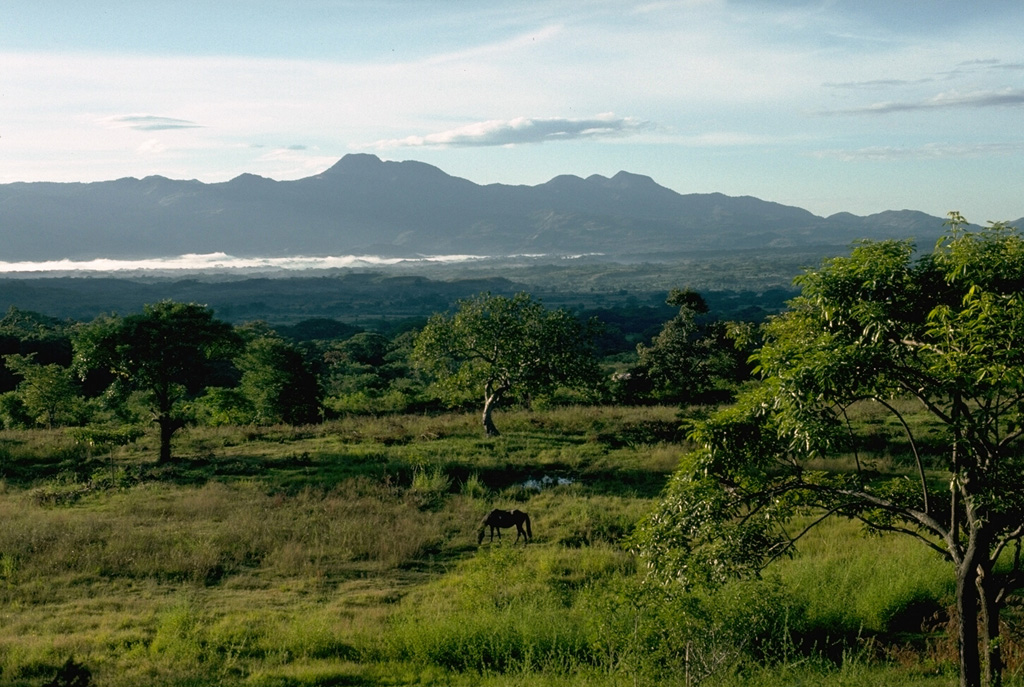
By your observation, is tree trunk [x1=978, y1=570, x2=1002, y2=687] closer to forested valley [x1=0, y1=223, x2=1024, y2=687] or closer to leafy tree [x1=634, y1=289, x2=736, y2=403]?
forested valley [x1=0, y1=223, x2=1024, y2=687]

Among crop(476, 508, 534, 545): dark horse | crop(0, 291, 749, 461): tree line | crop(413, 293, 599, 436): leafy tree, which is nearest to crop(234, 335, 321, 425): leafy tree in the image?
crop(0, 291, 749, 461): tree line

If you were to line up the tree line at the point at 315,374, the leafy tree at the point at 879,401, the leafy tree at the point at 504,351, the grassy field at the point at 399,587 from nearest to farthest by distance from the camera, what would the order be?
the leafy tree at the point at 879,401
the grassy field at the point at 399,587
the tree line at the point at 315,374
the leafy tree at the point at 504,351

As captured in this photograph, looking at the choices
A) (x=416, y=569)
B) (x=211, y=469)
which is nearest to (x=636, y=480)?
(x=416, y=569)

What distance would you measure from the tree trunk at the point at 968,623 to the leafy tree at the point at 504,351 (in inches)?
965

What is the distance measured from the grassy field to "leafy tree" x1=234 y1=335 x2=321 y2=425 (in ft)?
36.7

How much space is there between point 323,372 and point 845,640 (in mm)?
70373

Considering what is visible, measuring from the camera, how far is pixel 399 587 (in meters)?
17.7

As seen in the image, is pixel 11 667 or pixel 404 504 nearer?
pixel 11 667

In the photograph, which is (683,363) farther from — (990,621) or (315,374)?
(990,621)

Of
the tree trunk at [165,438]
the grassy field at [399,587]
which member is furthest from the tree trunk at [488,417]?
the tree trunk at [165,438]

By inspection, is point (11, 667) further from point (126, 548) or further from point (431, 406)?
point (431, 406)

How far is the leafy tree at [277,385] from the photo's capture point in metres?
42.2

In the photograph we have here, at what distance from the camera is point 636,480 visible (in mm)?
28266

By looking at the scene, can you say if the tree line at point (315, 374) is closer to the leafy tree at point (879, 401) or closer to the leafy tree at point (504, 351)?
the leafy tree at point (504, 351)
